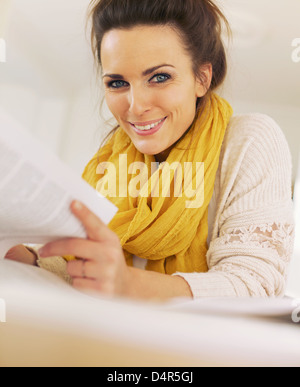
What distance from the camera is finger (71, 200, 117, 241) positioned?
0.45m

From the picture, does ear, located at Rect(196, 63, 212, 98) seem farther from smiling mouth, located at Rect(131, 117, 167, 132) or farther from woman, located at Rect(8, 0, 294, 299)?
smiling mouth, located at Rect(131, 117, 167, 132)

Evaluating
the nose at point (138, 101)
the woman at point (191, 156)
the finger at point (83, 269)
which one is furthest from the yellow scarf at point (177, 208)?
the finger at point (83, 269)

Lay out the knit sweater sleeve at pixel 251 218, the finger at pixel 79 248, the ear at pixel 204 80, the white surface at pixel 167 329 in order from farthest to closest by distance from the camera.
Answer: the ear at pixel 204 80
the knit sweater sleeve at pixel 251 218
the finger at pixel 79 248
the white surface at pixel 167 329

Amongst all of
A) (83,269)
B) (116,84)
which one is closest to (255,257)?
(83,269)

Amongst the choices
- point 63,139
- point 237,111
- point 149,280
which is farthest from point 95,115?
point 149,280

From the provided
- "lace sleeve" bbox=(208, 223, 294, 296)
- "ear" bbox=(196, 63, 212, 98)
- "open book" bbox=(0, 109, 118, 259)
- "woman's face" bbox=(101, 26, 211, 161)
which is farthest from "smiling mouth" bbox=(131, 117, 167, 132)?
"open book" bbox=(0, 109, 118, 259)

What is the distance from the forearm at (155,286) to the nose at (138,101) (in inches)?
14.5

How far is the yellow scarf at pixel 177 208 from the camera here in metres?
0.80

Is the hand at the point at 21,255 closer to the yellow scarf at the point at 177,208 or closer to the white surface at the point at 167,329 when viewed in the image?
the yellow scarf at the point at 177,208

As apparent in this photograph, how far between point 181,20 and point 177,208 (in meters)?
0.39

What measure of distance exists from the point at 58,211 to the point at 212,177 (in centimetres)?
45

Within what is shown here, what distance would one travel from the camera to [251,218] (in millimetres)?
734

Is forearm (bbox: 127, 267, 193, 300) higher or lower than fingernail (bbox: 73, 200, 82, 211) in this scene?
lower

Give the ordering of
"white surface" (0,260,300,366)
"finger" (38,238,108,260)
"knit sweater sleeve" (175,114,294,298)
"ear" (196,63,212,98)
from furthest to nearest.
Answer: "ear" (196,63,212,98) < "knit sweater sleeve" (175,114,294,298) < "finger" (38,238,108,260) < "white surface" (0,260,300,366)
